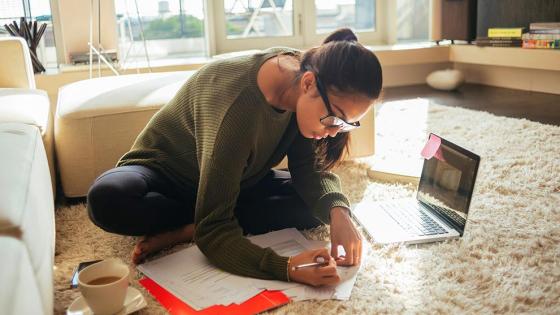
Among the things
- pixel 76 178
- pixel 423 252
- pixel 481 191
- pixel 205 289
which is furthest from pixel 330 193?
pixel 76 178

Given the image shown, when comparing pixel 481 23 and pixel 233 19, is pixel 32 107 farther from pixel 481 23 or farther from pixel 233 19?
pixel 481 23

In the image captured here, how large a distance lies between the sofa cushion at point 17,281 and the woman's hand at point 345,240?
2.28 ft

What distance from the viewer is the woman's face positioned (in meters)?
1.09

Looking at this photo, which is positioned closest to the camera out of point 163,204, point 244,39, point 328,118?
point 328,118

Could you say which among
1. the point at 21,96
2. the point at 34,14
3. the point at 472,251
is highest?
the point at 34,14

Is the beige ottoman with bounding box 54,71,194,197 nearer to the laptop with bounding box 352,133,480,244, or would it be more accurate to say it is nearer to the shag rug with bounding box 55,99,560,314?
the shag rug with bounding box 55,99,560,314

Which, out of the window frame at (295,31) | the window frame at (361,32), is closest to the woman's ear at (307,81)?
the window frame at (295,31)

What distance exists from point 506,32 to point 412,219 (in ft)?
8.43

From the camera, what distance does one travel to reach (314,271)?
1.14 m

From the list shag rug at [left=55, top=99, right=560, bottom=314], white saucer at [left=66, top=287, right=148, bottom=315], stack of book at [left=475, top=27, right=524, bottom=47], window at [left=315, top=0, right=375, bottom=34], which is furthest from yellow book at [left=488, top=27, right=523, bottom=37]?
white saucer at [left=66, top=287, right=148, bottom=315]

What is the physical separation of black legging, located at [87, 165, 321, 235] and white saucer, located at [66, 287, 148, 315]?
0.24 m

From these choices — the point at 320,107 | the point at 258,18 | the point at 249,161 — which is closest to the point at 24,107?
the point at 249,161

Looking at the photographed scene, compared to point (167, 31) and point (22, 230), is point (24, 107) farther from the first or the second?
point (167, 31)

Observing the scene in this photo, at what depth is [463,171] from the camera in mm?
1414
